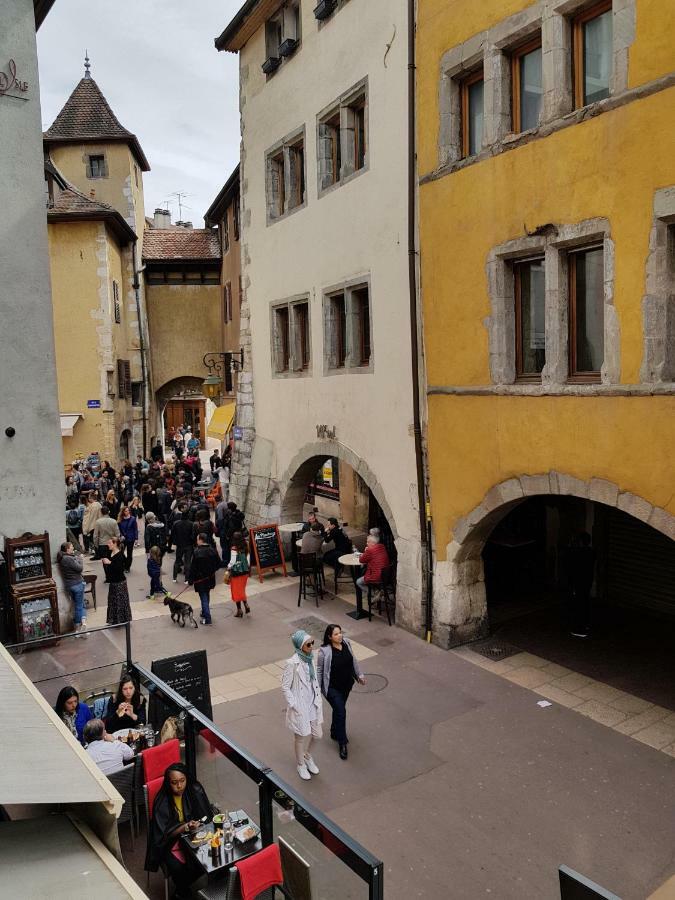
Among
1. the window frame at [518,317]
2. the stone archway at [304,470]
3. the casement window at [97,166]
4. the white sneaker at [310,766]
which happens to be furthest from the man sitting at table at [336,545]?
the casement window at [97,166]

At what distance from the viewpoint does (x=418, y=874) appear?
646 cm

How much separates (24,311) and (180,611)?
225 inches

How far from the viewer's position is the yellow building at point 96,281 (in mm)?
26625

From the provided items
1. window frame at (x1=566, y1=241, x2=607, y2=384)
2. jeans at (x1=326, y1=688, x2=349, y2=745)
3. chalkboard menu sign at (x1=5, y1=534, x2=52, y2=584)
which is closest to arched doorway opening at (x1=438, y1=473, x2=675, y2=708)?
window frame at (x1=566, y1=241, x2=607, y2=384)

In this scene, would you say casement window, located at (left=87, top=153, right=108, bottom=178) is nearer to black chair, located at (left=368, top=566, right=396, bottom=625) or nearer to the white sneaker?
black chair, located at (left=368, top=566, right=396, bottom=625)

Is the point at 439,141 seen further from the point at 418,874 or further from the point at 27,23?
the point at 418,874

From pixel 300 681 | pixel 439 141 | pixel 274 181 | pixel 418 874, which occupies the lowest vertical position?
pixel 418 874

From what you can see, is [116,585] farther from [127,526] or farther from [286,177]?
[286,177]

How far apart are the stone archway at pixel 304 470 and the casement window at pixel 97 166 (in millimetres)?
19525

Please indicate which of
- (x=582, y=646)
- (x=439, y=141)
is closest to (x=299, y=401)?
(x=439, y=141)

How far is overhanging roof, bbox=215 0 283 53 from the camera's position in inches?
640

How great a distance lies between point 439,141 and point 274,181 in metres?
6.85

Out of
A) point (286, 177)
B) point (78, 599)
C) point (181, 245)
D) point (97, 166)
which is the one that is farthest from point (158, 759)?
point (181, 245)

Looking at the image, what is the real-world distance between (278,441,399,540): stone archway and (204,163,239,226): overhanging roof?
1111 centimetres
